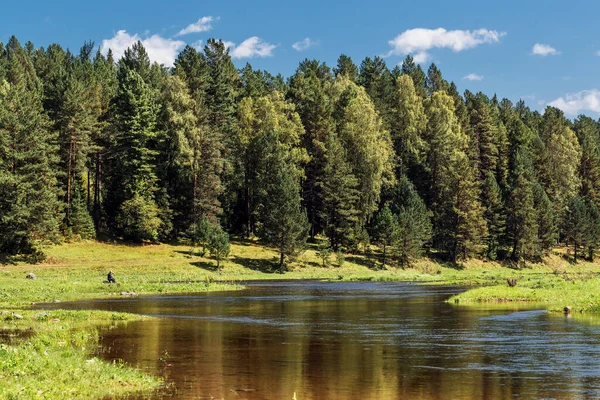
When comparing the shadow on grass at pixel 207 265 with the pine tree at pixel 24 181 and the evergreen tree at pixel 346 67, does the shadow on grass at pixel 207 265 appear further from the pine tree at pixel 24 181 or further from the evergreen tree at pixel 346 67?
the evergreen tree at pixel 346 67

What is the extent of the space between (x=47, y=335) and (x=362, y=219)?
280 feet

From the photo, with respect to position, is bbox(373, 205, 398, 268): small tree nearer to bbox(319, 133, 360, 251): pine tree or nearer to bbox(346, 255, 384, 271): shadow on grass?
bbox(346, 255, 384, 271): shadow on grass

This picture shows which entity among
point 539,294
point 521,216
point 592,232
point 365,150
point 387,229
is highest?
point 365,150

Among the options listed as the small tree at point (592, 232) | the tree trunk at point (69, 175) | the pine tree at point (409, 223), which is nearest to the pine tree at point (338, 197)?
the pine tree at point (409, 223)

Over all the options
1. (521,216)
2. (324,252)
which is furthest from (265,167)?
(521,216)

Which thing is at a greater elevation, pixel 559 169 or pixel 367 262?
pixel 559 169

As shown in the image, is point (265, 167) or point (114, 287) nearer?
point (114, 287)

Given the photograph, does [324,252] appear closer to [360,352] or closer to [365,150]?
[365,150]

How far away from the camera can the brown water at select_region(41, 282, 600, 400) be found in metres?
20.6

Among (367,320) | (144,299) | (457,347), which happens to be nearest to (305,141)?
(144,299)

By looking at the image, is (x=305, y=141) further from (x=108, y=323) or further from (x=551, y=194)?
(x=108, y=323)

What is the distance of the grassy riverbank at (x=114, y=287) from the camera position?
20.2 meters

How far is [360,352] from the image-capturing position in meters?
27.7

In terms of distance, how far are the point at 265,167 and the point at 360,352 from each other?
8118cm
